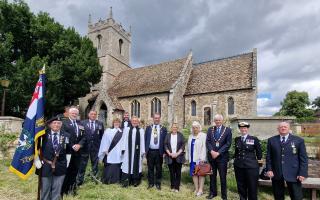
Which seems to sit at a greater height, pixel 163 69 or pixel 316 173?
pixel 163 69

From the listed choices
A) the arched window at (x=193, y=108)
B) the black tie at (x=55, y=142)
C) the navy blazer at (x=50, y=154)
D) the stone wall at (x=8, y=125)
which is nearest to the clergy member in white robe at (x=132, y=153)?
the navy blazer at (x=50, y=154)

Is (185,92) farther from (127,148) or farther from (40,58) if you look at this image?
(127,148)

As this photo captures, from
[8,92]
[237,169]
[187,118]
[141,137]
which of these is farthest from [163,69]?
[237,169]

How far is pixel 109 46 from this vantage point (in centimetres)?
3039

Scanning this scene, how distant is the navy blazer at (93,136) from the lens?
680cm

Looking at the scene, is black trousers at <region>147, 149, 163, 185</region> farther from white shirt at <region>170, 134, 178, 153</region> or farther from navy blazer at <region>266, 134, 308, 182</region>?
navy blazer at <region>266, 134, 308, 182</region>

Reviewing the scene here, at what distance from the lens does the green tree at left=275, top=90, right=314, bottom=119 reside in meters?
46.6

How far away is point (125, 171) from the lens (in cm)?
680

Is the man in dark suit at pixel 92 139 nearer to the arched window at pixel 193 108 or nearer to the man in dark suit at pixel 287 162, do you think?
the man in dark suit at pixel 287 162

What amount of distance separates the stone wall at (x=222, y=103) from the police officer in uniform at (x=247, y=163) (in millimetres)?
16263

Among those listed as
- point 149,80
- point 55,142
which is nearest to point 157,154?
point 55,142

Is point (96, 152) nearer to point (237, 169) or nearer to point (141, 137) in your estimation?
point (141, 137)

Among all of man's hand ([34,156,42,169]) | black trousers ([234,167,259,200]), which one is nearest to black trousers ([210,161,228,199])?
black trousers ([234,167,259,200])

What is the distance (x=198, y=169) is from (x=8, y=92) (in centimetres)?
1612
